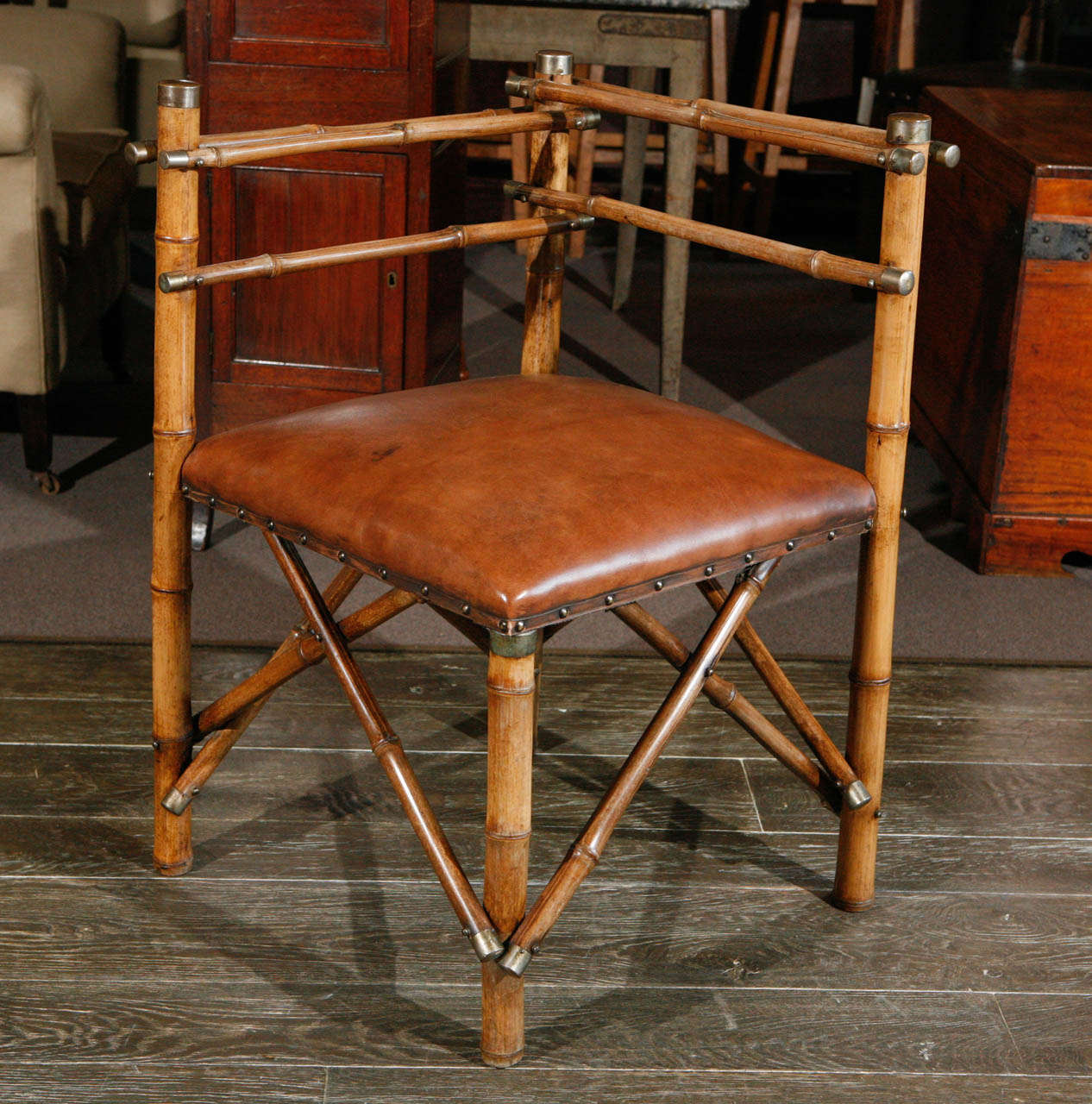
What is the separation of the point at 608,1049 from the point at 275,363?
1.32 m

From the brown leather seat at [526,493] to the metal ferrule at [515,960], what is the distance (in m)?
0.29

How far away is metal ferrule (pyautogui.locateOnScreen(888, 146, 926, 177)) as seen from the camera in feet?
4.26

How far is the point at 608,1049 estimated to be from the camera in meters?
1.34

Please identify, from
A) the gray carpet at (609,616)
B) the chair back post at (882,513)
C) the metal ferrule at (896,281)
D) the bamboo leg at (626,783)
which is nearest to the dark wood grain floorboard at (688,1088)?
the bamboo leg at (626,783)

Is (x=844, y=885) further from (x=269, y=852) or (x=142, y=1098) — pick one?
(x=142, y=1098)

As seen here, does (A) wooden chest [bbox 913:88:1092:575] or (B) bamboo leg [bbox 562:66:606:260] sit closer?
(A) wooden chest [bbox 913:88:1092:575]

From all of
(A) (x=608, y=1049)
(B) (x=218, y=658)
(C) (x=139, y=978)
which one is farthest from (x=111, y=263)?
(A) (x=608, y=1049)

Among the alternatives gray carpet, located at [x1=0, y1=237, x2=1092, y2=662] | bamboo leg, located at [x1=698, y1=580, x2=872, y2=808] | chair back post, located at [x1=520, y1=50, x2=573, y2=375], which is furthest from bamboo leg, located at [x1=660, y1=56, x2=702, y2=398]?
bamboo leg, located at [x1=698, y1=580, x2=872, y2=808]

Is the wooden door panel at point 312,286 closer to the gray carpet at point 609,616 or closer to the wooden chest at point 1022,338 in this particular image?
the gray carpet at point 609,616

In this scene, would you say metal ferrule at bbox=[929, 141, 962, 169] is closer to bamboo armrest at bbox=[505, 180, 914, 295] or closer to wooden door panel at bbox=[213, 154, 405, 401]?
bamboo armrest at bbox=[505, 180, 914, 295]

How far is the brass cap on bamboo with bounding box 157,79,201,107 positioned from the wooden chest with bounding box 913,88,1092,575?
1377 mm

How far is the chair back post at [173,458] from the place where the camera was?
136 cm

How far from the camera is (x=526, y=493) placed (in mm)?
1256

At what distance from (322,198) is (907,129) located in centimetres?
114
